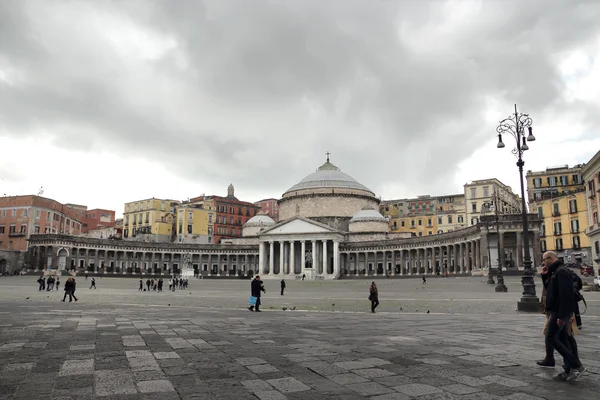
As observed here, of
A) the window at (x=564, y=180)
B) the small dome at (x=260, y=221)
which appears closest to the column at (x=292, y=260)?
the small dome at (x=260, y=221)

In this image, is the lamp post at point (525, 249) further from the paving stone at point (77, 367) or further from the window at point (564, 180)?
the window at point (564, 180)

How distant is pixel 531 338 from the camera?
10.7 metres

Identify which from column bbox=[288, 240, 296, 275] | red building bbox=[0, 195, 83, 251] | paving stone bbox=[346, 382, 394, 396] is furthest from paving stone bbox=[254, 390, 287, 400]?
red building bbox=[0, 195, 83, 251]

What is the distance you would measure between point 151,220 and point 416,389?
104 metres

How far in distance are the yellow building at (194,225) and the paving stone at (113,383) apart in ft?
320

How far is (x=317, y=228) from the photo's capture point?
87188 millimetres

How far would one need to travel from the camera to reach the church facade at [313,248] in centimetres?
6981

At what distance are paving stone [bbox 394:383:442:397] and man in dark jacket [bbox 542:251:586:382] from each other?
209 centimetres

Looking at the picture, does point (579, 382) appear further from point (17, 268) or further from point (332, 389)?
point (17, 268)

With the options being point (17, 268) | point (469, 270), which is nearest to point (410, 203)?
point (469, 270)

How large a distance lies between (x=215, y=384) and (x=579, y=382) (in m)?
5.01

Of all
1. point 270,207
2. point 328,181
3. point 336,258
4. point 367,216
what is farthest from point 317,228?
point 270,207

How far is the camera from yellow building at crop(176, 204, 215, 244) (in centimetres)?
10175

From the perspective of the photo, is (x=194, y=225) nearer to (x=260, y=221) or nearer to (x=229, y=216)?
(x=229, y=216)
